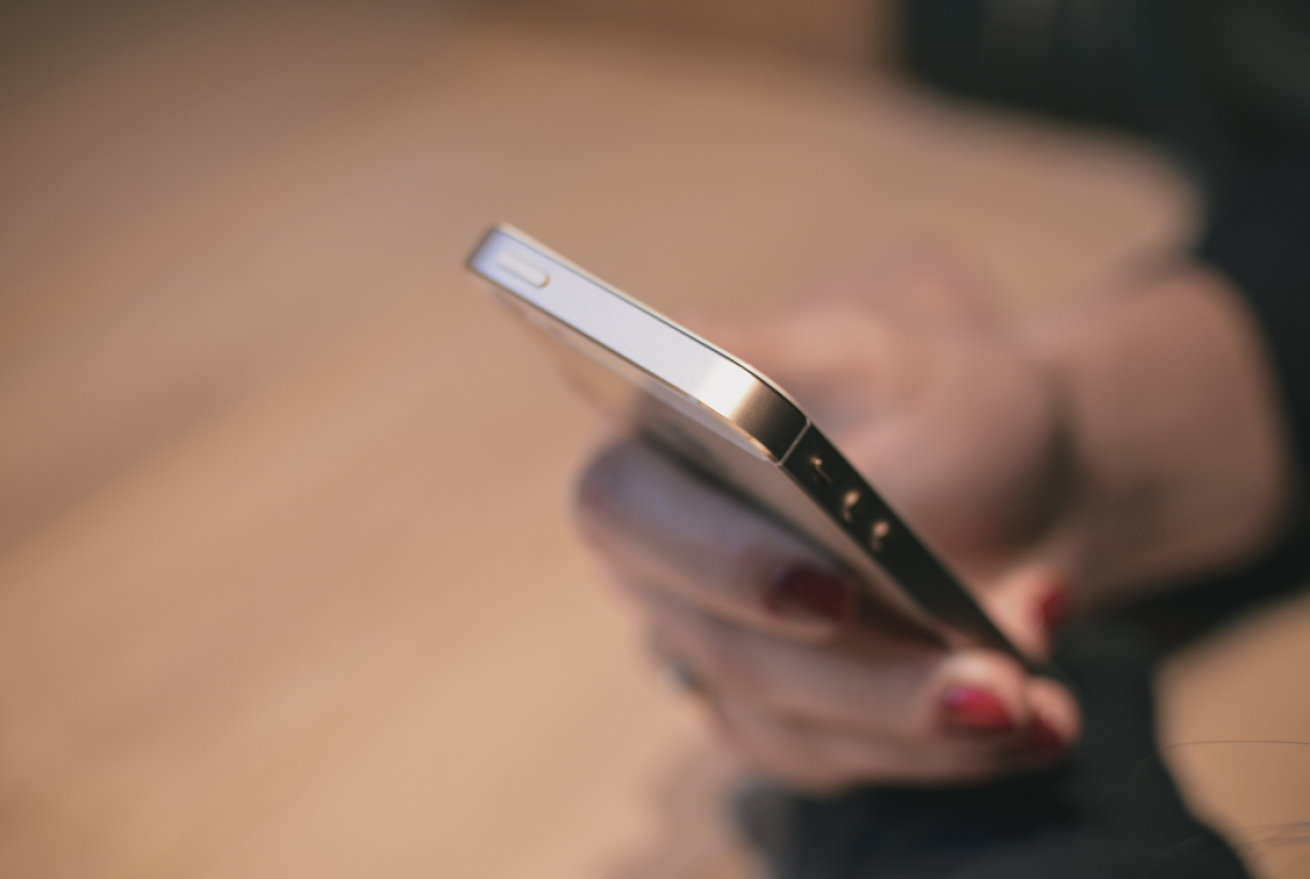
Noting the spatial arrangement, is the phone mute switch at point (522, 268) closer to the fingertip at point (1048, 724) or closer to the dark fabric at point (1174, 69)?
the fingertip at point (1048, 724)

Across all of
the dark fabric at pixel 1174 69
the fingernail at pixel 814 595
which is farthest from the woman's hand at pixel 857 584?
the dark fabric at pixel 1174 69

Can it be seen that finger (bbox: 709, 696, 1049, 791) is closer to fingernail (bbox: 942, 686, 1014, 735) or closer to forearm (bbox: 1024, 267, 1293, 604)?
fingernail (bbox: 942, 686, 1014, 735)

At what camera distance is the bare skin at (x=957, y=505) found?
266 mm

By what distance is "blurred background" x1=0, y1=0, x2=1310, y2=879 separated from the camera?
1.16 ft

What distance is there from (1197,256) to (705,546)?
33cm

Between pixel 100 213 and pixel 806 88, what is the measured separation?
0.57 metres

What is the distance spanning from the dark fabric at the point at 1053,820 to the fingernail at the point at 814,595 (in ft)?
0.28

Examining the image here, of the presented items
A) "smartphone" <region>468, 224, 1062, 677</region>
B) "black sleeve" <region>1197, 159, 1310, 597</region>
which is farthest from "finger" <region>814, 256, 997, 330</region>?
"smartphone" <region>468, 224, 1062, 677</region>

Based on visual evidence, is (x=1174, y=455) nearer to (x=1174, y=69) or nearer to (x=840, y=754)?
(x=840, y=754)

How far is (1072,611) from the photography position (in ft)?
1.24

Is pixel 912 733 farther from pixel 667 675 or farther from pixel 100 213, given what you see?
pixel 100 213

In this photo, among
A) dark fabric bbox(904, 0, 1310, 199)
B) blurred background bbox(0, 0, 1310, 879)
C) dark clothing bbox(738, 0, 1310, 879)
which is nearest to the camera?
dark clothing bbox(738, 0, 1310, 879)

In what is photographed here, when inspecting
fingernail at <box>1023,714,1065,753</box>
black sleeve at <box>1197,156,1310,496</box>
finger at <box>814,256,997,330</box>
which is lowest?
fingernail at <box>1023,714,1065,753</box>

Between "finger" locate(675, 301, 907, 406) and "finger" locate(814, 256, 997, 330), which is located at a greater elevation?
"finger" locate(814, 256, 997, 330)
